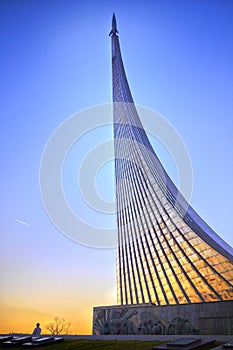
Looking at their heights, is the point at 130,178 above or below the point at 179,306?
above

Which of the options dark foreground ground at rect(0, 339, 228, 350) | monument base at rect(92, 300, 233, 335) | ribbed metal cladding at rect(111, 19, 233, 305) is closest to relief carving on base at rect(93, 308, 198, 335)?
monument base at rect(92, 300, 233, 335)

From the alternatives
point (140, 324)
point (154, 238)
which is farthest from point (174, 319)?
point (154, 238)

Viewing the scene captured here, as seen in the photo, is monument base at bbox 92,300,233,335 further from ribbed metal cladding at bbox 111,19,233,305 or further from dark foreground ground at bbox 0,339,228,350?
dark foreground ground at bbox 0,339,228,350

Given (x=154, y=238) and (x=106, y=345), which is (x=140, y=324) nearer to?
(x=106, y=345)

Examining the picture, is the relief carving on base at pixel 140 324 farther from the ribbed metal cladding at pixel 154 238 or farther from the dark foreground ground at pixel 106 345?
the dark foreground ground at pixel 106 345

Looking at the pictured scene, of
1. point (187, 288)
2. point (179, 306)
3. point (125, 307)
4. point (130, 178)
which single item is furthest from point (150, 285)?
point (130, 178)

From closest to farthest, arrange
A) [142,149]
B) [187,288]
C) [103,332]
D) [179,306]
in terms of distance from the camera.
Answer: [179,306], [103,332], [187,288], [142,149]

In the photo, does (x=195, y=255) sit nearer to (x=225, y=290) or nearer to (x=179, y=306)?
(x=225, y=290)
